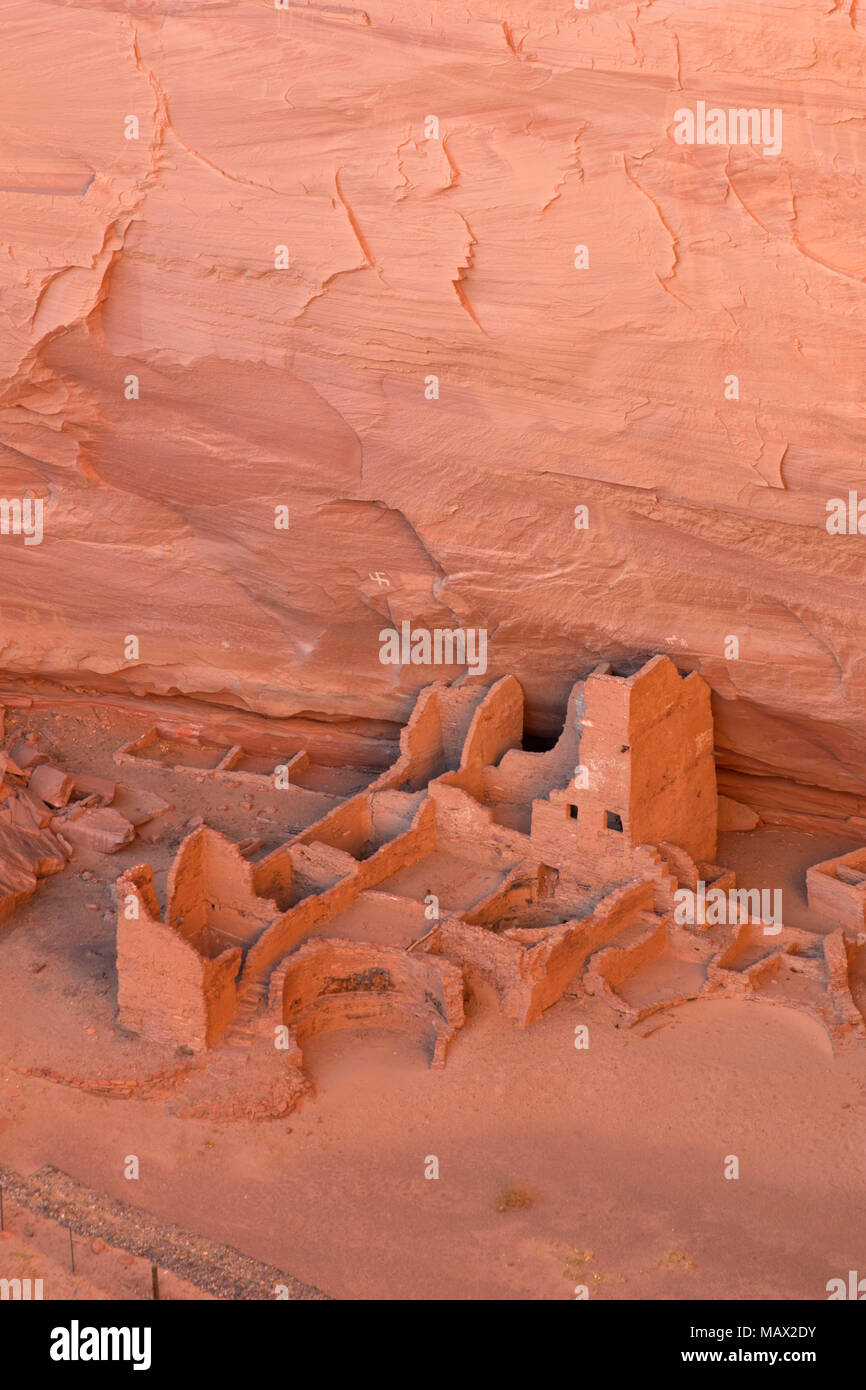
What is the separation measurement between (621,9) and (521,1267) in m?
12.2

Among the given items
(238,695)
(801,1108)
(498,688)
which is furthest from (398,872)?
(801,1108)

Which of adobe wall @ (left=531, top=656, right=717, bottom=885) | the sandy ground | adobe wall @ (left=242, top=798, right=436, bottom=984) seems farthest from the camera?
adobe wall @ (left=531, top=656, right=717, bottom=885)

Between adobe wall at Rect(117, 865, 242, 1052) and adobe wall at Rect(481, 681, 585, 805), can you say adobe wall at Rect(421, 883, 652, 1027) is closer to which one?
adobe wall at Rect(481, 681, 585, 805)

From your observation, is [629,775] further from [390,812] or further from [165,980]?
[165,980]

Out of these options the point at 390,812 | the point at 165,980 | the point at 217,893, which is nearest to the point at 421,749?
the point at 390,812

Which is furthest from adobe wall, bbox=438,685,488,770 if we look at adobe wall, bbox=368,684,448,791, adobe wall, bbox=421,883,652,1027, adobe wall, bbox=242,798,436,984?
adobe wall, bbox=421,883,652,1027

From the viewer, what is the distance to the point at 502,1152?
683 inches

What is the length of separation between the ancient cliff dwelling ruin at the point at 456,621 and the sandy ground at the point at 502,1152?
0.05 m

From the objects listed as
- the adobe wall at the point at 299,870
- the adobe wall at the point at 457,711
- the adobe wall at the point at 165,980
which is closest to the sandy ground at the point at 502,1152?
the adobe wall at the point at 165,980

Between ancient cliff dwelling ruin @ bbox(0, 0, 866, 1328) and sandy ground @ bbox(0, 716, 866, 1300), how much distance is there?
0.05 meters

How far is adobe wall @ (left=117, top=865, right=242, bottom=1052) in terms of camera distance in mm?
18000

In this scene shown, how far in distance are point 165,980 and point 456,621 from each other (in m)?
6.20

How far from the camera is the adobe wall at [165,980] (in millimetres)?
18000

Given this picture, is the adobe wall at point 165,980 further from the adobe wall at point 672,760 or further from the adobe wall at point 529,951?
A: the adobe wall at point 672,760
